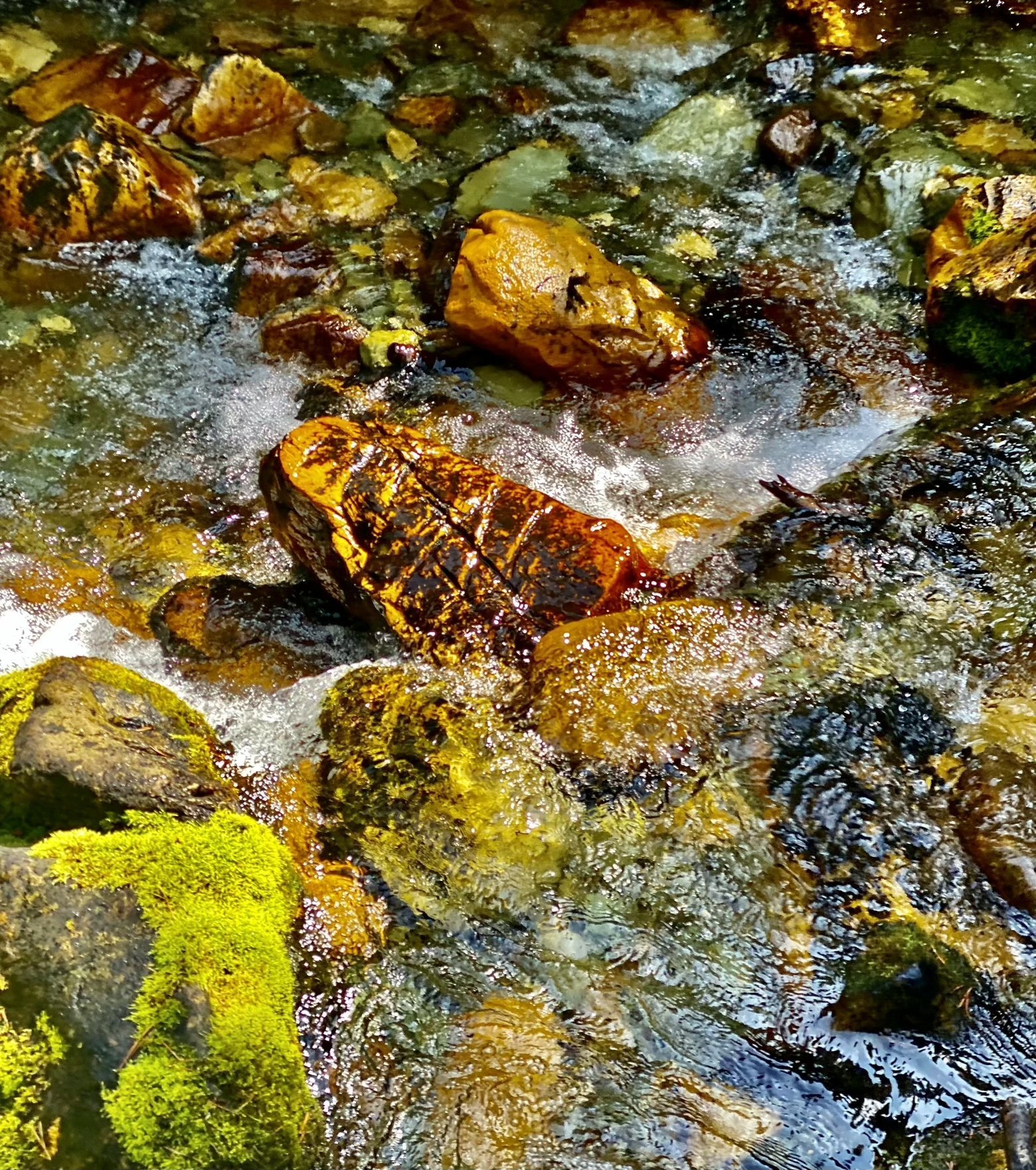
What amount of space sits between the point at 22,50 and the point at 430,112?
324cm

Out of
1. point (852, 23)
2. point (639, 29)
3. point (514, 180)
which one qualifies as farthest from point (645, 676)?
point (639, 29)

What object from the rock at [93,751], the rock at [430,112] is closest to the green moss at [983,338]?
the rock at [430,112]

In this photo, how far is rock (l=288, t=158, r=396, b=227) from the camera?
245 inches

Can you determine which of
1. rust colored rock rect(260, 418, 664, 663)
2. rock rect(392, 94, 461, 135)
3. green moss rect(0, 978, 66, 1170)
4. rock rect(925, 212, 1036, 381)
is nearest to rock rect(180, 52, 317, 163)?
rock rect(392, 94, 461, 135)

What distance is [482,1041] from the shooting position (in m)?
2.63

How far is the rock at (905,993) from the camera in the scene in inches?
99.2

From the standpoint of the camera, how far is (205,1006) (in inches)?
87.2

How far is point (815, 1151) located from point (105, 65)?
8.06 metres

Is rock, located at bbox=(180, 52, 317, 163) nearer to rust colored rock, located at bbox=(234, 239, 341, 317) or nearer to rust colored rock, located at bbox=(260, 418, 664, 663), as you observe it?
rust colored rock, located at bbox=(234, 239, 341, 317)

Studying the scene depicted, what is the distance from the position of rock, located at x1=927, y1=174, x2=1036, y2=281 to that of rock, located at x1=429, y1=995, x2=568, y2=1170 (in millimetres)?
4697

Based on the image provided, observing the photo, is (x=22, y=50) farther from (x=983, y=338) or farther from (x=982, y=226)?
(x=983, y=338)

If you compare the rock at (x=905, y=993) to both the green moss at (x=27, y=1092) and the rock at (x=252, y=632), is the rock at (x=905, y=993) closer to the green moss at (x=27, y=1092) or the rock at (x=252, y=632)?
the green moss at (x=27, y=1092)

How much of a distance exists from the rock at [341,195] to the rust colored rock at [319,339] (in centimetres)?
108

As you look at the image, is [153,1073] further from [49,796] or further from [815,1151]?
[815,1151]
